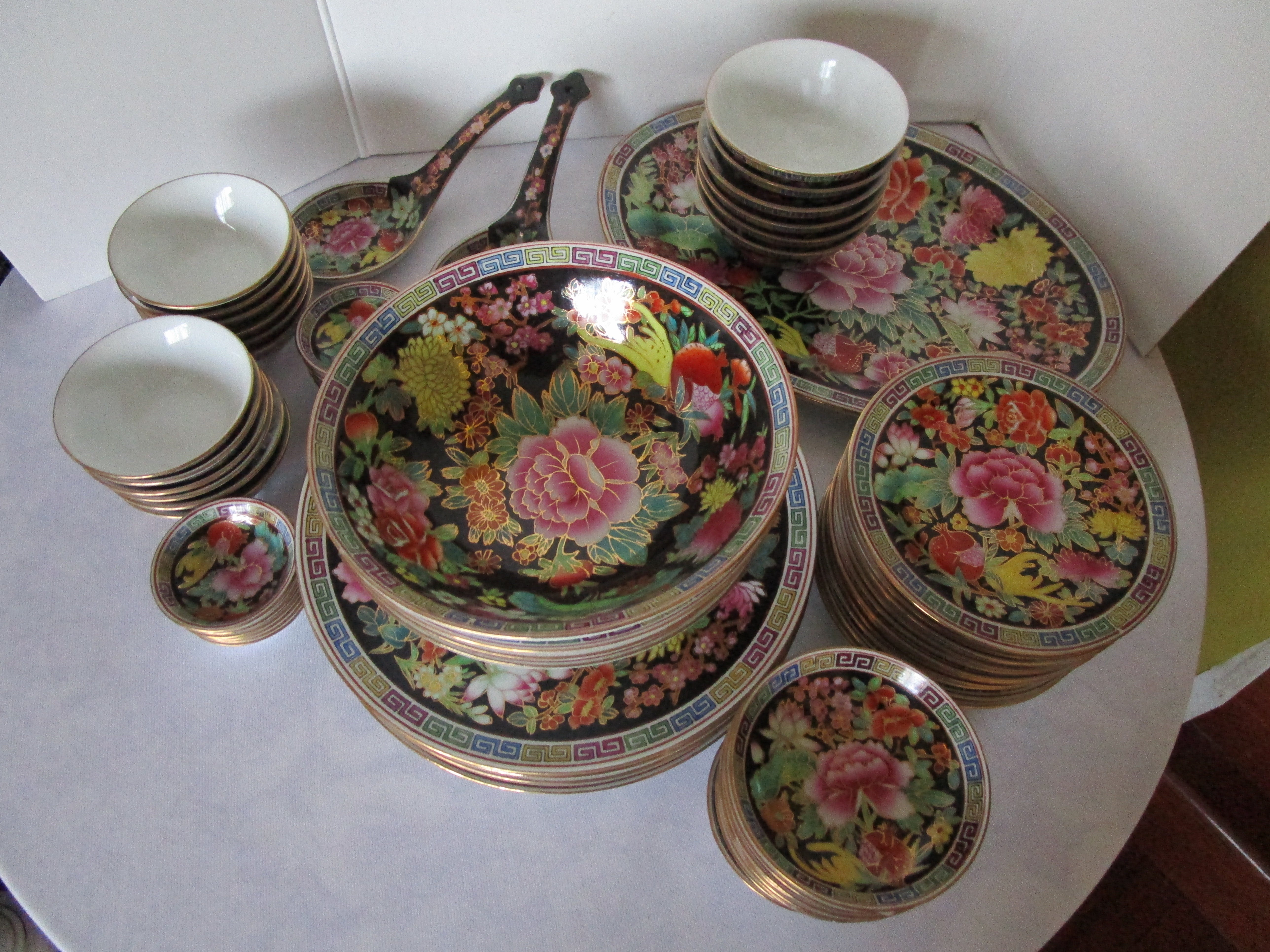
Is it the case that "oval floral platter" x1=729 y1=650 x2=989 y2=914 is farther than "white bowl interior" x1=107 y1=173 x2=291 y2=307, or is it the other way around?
"white bowl interior" x1=107 y1=173 x2=291 y2=307

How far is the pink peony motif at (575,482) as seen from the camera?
80 centimetres

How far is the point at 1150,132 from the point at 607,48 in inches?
26.5

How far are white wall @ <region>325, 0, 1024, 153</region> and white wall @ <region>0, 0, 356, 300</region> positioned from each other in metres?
0.07

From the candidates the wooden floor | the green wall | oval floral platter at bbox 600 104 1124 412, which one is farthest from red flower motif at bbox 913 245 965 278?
the wooden floor

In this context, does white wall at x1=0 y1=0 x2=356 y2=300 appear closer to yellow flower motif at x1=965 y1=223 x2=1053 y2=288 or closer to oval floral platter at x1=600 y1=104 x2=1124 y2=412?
oval floral platter at x1=600 y1=104 x2=1124 y2=412

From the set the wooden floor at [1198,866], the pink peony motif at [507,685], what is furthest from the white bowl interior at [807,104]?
the wooden floor at [1198,866]

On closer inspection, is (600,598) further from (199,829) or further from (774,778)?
(199,829)

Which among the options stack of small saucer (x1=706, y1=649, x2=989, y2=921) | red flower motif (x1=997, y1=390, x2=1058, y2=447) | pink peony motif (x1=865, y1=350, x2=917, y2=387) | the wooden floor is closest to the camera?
stack of small saucer (x1=706, y1=649, x2=989, y2=921)

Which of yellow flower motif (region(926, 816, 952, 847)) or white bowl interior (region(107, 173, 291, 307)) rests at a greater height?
white bowl interior (region(107, 173, 291, 307))

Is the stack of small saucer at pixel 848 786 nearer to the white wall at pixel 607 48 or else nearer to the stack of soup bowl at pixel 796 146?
the stack of soup bowl at pixel 796 146

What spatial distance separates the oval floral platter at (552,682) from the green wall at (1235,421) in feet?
2.62

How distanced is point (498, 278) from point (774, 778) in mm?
531

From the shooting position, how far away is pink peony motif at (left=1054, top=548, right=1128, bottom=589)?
0.76 m

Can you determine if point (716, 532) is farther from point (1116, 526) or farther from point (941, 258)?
point (941, 258)
